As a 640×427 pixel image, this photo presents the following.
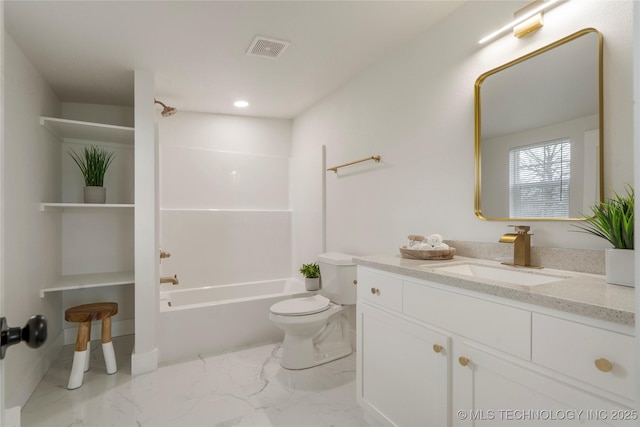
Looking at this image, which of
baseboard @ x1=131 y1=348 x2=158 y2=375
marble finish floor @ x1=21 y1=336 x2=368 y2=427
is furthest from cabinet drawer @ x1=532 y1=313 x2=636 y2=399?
baseboard @ x1=131 y1=348 x2=158 y2=375

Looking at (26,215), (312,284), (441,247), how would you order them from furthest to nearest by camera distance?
(312,284)
(26,215)
(441,247)

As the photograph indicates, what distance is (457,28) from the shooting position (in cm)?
197

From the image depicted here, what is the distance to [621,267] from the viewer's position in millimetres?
1141

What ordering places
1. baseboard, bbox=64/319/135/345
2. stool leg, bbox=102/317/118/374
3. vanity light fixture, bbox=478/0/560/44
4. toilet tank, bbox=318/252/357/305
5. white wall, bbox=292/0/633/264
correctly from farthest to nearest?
baseboard, bbox=64/319/135/345 < toilet tank, bbox=318/252/357/305 < stool leg, bbox=102/317/118/374 < vanity light fixture, bbox=478/0/560/44 < white wall, bbox=292/0/633/264

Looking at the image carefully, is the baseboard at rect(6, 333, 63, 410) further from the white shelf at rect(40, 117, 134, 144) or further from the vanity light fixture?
the vanity light fixture

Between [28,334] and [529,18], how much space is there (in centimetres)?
211

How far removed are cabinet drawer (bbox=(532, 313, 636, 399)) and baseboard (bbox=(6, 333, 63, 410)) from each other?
231cm

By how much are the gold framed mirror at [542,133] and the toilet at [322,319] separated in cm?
127

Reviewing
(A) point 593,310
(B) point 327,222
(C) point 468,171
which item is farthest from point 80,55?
(A) point 593,310

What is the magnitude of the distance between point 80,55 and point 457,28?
2442 millimetres

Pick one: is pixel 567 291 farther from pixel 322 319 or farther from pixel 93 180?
pixel 93 180

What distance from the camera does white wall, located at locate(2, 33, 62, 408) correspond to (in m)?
2.01

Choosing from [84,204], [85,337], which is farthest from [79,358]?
[84,204]

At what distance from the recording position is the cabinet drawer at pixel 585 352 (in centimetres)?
86
